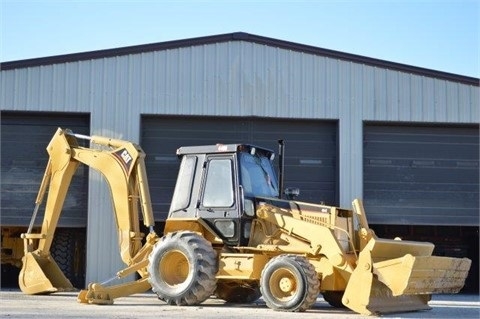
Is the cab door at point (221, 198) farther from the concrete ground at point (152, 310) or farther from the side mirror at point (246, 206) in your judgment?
the concrete ground at point (152, 310)

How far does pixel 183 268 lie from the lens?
1526 cm

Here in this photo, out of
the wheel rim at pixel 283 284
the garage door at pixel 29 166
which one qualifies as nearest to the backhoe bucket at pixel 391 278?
the wheel rim at pixel 283 284

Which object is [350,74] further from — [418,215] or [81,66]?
[81,66]

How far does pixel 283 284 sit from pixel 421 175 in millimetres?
9857

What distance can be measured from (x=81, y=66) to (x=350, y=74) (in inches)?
290

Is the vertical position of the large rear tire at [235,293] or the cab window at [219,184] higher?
the cab window at [219,184]

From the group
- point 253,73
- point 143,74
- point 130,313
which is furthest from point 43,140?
point 130,313

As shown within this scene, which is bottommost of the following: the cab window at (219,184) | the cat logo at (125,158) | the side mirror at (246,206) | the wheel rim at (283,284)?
the wheel rim at (283,284)

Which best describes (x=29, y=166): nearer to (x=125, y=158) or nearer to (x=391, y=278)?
(x=125, y=158)

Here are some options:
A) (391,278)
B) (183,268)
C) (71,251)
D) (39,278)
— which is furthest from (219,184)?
(71,251)

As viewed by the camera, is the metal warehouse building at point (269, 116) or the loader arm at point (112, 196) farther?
the metal warehouse building at point (269, 116)

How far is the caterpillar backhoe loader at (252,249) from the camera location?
13750 mm

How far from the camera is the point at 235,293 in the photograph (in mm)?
16703

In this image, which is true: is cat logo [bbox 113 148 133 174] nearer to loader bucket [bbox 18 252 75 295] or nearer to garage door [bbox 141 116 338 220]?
loader bucket [bbox 18 252 75 295]
